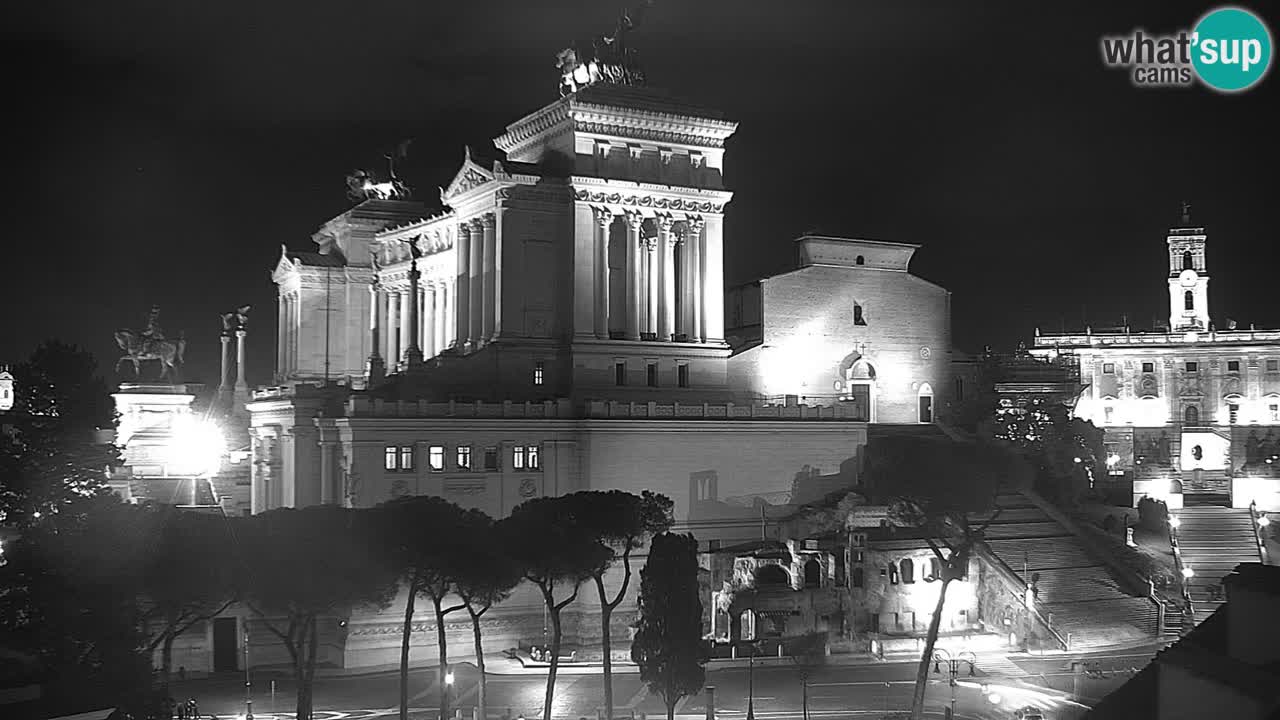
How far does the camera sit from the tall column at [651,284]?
3049 inches

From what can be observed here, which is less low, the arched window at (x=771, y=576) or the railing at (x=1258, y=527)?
the railing at (x=1258, y=527)

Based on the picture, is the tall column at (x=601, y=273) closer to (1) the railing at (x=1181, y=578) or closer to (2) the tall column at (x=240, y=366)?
(2) the tall column at (x=240, y=366)

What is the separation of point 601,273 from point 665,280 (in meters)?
4.45

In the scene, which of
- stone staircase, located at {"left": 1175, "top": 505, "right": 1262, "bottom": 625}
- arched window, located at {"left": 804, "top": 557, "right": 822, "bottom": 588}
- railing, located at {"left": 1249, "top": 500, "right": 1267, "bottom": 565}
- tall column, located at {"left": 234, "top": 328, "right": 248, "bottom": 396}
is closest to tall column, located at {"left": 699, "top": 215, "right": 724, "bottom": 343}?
arched window, located at {"left": 804, "top": 557, "right": 822, "bottom": 588}

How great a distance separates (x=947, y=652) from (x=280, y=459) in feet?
121

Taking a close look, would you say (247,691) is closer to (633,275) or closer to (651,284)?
(633,275)

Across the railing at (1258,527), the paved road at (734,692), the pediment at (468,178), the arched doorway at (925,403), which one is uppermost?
the pediment at (468,178)

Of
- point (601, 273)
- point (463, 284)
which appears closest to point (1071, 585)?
point (601, 273)

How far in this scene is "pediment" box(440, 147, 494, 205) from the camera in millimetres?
75300

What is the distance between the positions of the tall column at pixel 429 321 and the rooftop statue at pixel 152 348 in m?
16.5

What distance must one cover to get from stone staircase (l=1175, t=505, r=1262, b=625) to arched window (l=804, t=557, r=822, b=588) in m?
20.4

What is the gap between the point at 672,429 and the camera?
70812 millimetres

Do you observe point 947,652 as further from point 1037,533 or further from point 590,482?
point 590,482

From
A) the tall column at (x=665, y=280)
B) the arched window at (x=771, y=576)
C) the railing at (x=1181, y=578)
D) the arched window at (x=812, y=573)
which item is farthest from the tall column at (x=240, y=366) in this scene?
the railing at (x=1181, y=578)
